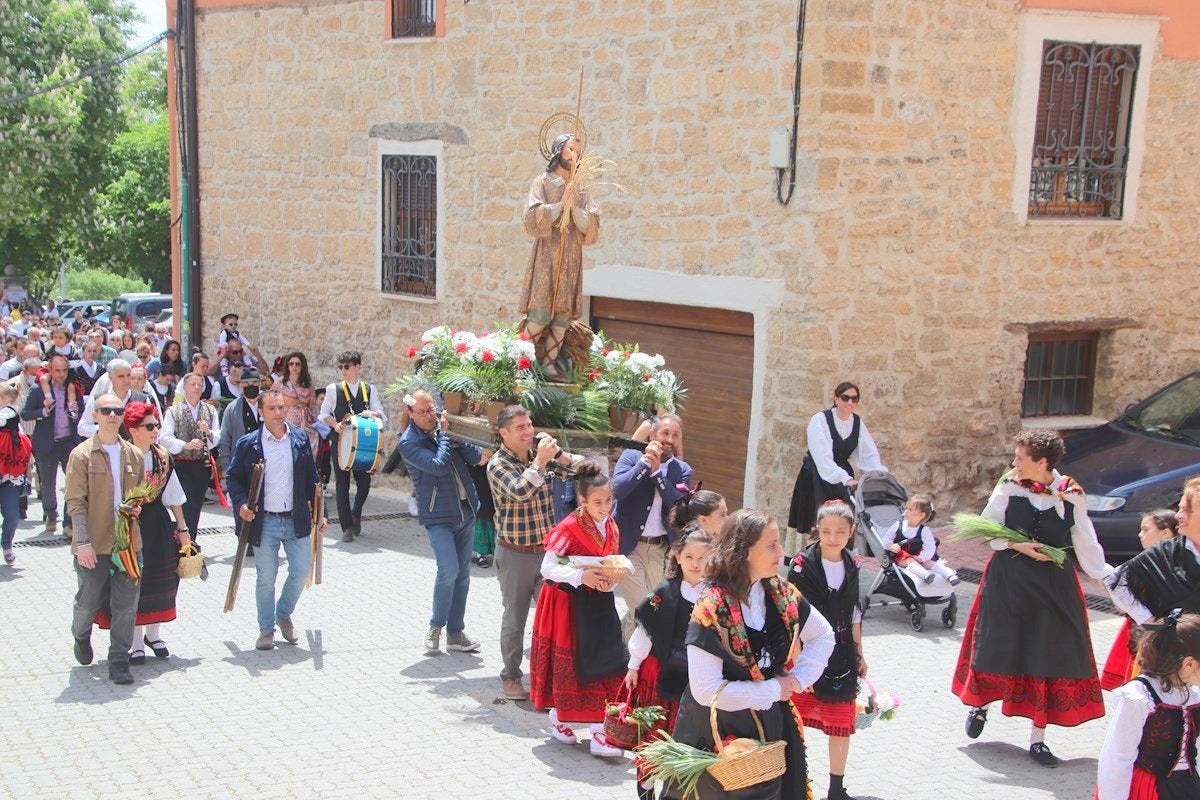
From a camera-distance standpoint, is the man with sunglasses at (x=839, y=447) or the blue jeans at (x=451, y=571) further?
the man with sunglasses at (x=839, y=447)

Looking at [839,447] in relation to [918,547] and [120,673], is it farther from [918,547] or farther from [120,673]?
[120,673]

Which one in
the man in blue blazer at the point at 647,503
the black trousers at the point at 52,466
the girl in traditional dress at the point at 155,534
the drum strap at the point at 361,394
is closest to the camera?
the man in blue blazer at the point at 647,503

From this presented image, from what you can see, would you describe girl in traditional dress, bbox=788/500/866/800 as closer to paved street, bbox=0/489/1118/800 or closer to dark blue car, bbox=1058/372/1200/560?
paved street, bbox=0/489/1118/800

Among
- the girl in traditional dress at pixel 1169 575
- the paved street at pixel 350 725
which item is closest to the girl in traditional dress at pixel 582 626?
the paved street at pixel 350 725

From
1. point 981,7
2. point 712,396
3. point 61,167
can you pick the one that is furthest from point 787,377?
point 61,167

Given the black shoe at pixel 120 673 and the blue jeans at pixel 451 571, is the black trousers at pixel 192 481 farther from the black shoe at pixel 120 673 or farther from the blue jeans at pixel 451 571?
the blue jeans at pixel 451 571

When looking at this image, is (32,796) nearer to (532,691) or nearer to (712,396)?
(532,691)

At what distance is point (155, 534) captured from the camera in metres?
8.69

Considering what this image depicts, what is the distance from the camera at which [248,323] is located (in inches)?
714

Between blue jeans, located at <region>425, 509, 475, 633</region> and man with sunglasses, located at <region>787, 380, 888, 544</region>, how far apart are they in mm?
2951

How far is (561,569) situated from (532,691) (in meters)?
0.83

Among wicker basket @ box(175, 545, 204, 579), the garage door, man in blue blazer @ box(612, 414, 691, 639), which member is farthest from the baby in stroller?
wicker basket @ box(175, 545, 204, 579)

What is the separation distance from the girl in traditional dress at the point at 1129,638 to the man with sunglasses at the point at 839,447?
3056 millimetres

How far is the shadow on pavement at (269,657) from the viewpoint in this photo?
28.9ft
